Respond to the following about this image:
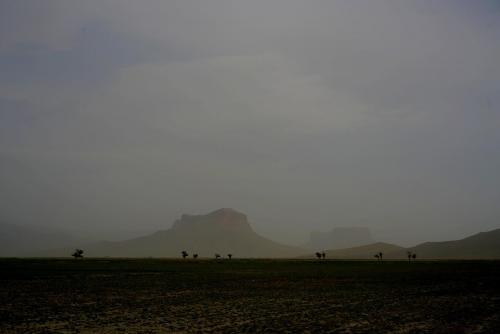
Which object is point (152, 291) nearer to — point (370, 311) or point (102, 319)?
point (102, 319)

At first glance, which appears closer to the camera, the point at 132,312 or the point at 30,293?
the point at 132,312

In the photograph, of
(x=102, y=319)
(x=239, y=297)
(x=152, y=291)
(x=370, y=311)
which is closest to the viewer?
(x=102, y=319)

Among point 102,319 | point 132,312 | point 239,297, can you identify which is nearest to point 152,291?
point 239,297

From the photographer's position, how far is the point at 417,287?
45.1 metres

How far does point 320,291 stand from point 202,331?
855 inches

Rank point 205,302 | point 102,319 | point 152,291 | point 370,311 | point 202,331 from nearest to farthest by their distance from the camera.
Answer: point 202,331, point 102,319, point 370,311, point 205,302, point 152,291

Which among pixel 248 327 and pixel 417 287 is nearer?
pixel 248 327

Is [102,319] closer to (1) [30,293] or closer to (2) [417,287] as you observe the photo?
(1) [30,293]

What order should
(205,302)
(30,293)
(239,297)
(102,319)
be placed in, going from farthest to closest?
(30,293), (239,297), (205,302), (102,319)

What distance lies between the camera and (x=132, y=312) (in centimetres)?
2847

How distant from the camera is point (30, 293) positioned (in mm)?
39938

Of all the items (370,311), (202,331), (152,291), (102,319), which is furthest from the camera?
(152,291)

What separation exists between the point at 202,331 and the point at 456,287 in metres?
31.1

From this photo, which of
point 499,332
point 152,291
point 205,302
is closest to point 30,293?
point 152,291
